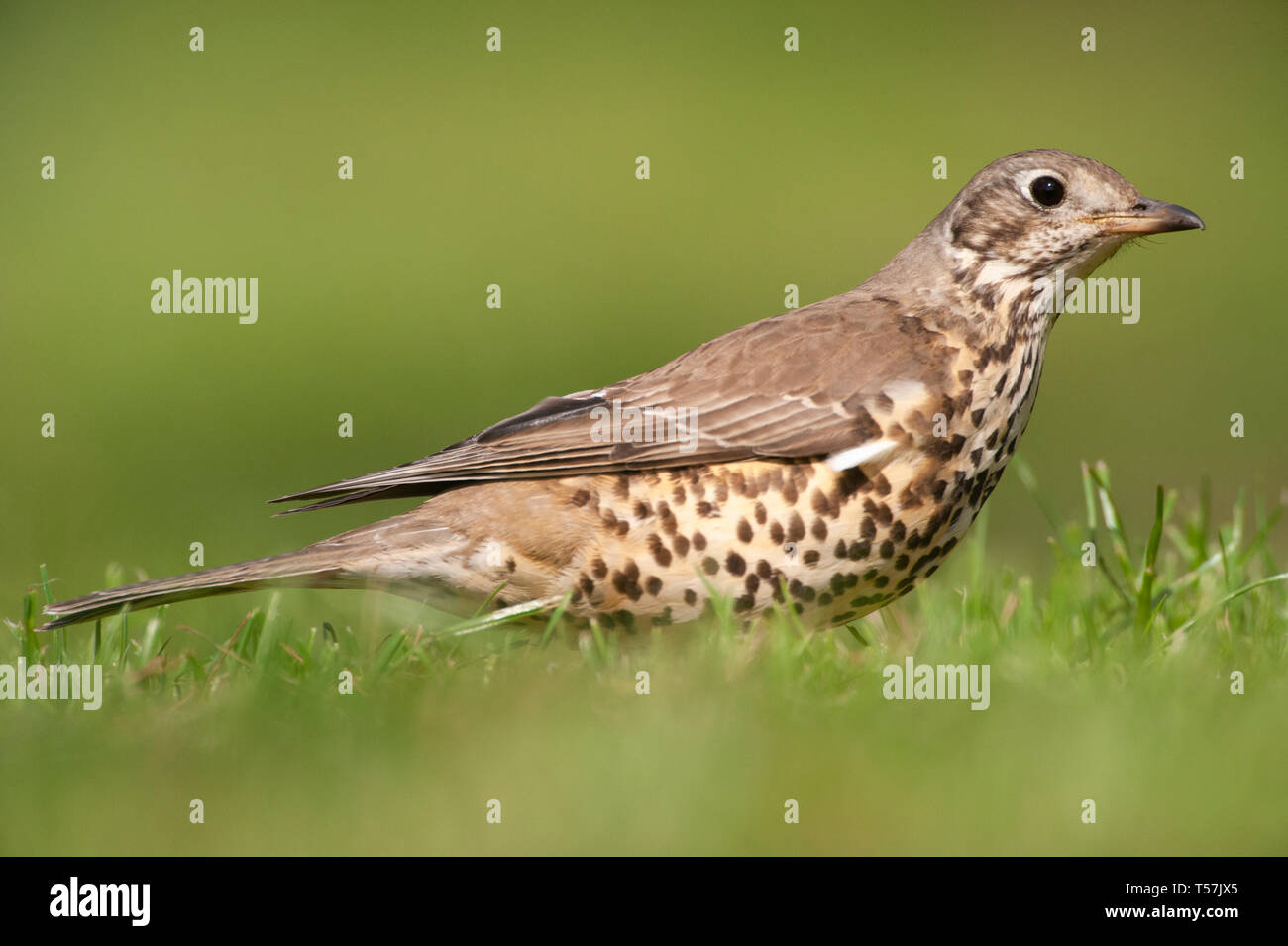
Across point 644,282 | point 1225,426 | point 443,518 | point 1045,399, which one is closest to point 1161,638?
point 443,518

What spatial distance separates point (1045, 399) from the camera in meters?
13.9

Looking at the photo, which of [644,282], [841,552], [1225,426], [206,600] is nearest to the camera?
[841,552]

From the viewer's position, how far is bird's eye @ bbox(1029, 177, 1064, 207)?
530cm

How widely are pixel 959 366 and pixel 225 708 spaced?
7.84 feet

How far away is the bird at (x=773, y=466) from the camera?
488 centimetres

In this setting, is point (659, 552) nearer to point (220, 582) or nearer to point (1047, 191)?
point (220, 582)

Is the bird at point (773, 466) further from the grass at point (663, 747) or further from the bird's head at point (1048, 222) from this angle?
the grass at point (663, 747)

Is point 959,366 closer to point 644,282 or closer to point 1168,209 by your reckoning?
point 1168,209

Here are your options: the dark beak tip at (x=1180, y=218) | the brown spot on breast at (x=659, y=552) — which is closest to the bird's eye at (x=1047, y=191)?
the dark beak tip at (x=1180, y=218)

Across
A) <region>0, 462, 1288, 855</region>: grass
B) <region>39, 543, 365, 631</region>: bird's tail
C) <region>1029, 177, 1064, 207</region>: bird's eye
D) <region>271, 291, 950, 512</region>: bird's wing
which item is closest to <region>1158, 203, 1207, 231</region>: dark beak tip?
<region>1029, 177, 1064, 207</region>: bird's eye

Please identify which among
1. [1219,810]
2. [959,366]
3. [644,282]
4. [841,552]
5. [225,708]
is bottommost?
[1219,810]

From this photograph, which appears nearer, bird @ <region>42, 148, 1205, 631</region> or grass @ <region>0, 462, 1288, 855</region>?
grass @ <region>0, 462, 1288, 855</region>

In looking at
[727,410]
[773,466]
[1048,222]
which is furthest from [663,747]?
[1048,222]

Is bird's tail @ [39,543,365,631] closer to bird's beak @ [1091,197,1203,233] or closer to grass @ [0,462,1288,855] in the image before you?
grass @ [0,462,1288,855]
